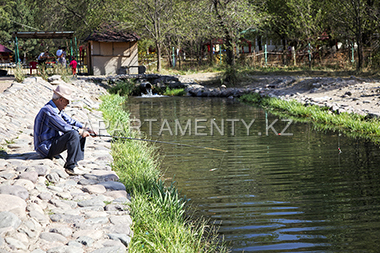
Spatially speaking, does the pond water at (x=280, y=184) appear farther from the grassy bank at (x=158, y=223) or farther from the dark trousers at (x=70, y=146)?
the dark trousers at (x=70, y=146)

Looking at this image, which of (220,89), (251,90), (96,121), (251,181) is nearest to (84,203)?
(251,181)

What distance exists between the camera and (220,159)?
855 centimetres

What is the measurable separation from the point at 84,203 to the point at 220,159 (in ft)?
13.0

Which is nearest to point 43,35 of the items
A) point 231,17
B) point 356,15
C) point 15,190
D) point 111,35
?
Result: point 111,35

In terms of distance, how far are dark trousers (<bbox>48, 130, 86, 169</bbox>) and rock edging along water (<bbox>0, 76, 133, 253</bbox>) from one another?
0.18m

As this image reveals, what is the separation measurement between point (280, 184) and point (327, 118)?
22.1ft

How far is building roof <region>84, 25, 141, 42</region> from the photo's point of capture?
32.3 meters

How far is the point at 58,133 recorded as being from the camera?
20.9 ft

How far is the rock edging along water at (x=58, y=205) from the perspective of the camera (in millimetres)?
3961

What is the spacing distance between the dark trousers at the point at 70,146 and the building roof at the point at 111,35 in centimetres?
2708

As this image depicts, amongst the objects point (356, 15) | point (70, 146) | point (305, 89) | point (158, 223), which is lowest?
point (158, 223)

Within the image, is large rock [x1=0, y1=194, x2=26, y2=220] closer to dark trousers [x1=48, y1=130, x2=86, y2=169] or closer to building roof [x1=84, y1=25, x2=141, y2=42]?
dark trousers [x1=48, y1=130, x2=86, y2=169]

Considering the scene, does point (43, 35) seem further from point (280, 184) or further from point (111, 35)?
point (280, 184)

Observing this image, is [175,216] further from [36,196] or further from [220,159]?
[220,159]
